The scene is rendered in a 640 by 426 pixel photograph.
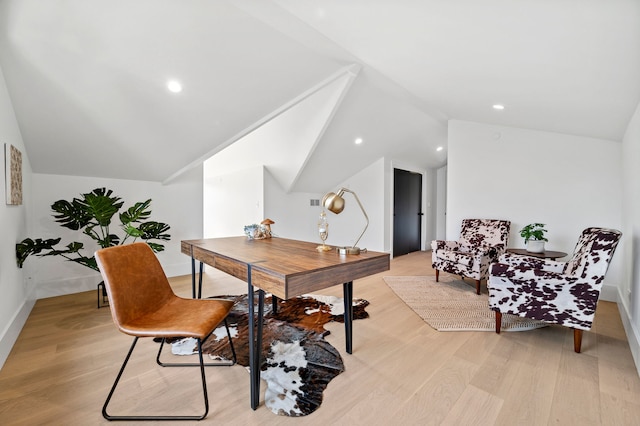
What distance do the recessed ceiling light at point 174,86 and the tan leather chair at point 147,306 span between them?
160cm

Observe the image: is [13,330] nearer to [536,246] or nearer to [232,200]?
[232,200]

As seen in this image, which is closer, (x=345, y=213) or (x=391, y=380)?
(x=391, y=380)

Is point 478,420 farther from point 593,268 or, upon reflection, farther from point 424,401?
point 593,268

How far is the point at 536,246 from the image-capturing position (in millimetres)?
3107

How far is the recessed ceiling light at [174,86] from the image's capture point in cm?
252

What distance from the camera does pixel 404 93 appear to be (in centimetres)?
336

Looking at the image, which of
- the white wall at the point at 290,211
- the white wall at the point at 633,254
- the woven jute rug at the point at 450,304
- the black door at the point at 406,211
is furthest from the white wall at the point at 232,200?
the white wall at the point at 633,254

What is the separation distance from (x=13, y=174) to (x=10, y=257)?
2.27ft

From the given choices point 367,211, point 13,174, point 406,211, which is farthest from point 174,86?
point 406,211

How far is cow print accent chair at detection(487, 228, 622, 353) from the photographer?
196 cm

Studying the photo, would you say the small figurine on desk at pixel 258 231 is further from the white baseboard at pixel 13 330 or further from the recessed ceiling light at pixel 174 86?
the white baseboard at pixel 13 330

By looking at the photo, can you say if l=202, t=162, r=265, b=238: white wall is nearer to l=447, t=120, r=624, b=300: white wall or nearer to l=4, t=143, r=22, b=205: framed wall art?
l=4, t=143, r=22, b=205: framed wall art

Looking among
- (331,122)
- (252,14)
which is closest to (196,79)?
(252,14)

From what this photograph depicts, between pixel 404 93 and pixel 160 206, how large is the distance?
11.9 feet
